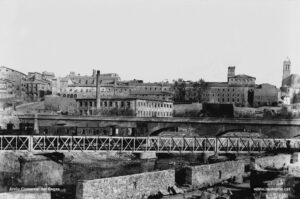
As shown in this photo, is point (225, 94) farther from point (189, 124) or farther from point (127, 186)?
point (127, 186)

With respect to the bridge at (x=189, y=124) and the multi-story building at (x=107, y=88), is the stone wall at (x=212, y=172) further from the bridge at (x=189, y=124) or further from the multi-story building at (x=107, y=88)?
the multi-story building at (x=107, y=88)

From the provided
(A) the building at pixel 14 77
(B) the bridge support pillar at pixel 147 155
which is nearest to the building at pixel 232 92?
(A) the building at pixel 14 77

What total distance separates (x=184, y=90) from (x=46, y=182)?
85290 millimetres

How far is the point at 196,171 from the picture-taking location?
912 inches

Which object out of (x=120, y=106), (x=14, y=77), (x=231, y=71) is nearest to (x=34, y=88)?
(x=14, y=77)

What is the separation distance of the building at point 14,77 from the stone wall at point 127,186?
80840mm

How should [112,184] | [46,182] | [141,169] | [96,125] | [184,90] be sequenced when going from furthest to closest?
1. [184,90]
2. [96,125]
3. [141,169]
4. [46,182]
5. [112,184]

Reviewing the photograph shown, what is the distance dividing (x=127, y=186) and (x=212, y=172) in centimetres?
723

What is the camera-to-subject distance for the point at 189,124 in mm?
54562

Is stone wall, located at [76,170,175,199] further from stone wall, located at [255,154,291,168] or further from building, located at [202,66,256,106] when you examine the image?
building, located at [202,66,256,106]

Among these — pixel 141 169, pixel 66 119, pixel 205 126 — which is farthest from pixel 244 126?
pixel 66 119

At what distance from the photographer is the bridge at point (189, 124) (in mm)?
50094

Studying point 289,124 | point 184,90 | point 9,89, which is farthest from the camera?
point 184,90

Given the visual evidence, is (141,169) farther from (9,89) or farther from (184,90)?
(184,90)
